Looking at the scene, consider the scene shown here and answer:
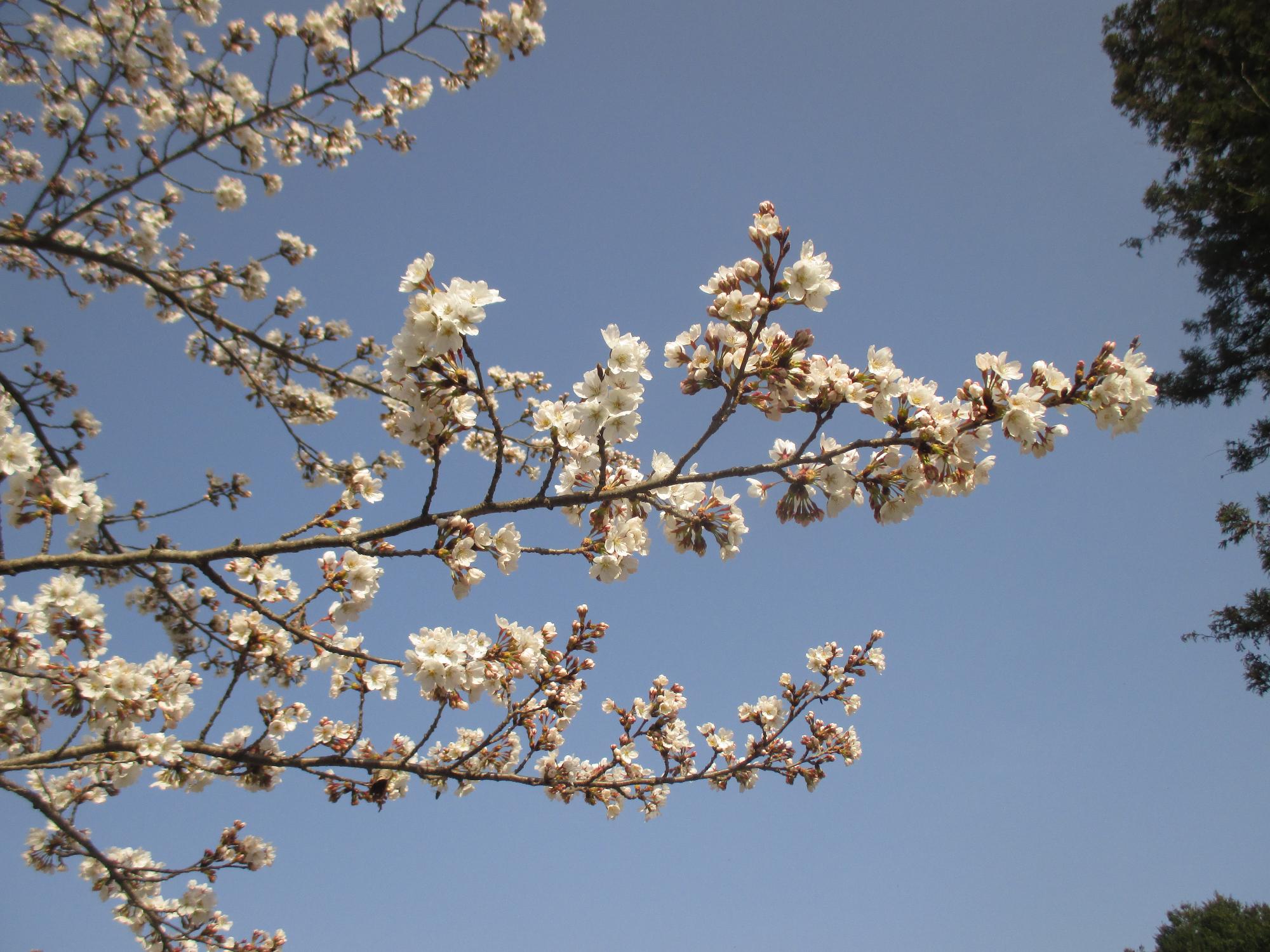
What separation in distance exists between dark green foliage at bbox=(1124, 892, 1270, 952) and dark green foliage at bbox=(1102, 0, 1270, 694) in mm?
9776

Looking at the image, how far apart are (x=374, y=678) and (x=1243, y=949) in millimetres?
20885

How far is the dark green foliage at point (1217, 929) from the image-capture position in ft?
49.0

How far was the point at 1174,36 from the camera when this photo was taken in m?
10.9

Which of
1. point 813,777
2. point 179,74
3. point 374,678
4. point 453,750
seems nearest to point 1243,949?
point 813,777

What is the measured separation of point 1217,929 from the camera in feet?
53.7

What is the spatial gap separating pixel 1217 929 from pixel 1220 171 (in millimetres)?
17512

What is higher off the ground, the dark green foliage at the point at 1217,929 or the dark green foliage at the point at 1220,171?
the dark green foliage at the point at 1220,171

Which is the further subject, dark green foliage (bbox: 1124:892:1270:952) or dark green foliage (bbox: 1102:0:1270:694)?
dark green foliage (bbox: 1124:892:1270:952)

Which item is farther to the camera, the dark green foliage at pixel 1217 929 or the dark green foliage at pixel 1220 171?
the dark green foliage at pixel 1217 929

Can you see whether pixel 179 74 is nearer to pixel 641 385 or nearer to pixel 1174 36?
pixel 641 385

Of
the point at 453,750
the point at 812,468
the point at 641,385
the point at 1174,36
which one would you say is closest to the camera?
the point at 641,385

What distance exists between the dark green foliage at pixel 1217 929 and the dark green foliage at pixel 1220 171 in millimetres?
9776

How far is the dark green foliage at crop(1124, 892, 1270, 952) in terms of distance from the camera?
14.9 meters

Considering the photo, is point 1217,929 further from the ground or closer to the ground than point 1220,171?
closer to the ground
